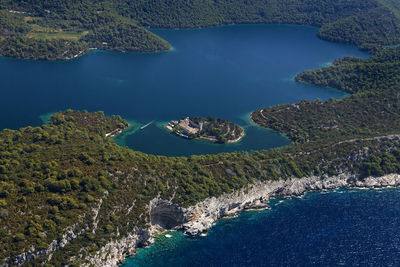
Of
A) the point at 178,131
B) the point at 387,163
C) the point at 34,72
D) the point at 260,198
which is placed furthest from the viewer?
the point at 34,72

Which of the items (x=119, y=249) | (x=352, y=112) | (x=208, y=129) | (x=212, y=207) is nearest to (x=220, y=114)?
(x=208, y=129)

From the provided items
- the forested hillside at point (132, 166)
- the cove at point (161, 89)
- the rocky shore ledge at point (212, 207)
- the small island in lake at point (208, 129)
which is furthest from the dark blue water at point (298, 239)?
the small island in lake at point (208, 129)

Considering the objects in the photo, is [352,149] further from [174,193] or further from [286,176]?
[174,193]

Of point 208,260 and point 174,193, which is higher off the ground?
point 174,193

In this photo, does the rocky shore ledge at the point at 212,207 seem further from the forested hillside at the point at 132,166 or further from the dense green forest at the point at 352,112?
the dense green forest at the point at 352,112

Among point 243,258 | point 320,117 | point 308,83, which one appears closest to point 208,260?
point 243,258

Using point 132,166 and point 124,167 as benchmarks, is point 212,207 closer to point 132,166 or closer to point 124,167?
point 132,166

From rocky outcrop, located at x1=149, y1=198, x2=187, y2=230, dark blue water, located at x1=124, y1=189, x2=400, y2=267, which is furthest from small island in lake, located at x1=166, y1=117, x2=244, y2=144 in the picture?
rocky outcrop, located at x1=149, y1=198, x2=187, y2=230
